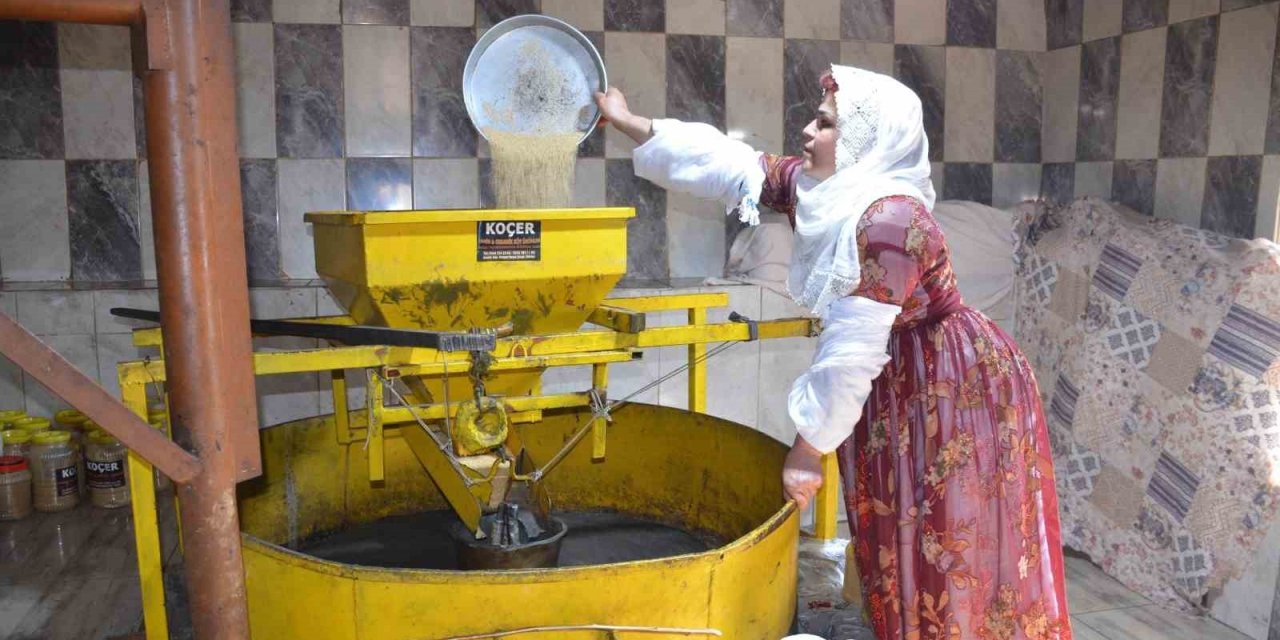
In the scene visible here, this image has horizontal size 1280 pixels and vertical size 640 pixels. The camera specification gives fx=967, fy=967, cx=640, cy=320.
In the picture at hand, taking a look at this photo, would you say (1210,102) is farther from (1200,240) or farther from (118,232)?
(118,232)

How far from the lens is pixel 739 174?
2508mm

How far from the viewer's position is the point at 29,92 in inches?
148

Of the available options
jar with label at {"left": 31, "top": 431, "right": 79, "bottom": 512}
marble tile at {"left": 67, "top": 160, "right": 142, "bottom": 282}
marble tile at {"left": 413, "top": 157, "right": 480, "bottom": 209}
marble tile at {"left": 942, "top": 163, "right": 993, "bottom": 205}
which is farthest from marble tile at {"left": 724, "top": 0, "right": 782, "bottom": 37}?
jar with label at {"left": 31, "top": 431, "right": 79, "bottom": 512}

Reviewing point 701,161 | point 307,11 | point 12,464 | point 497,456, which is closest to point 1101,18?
point 701,161

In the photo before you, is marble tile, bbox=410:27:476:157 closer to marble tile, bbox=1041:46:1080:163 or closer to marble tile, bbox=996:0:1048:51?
marble tile, bbox=996:0:1048:51

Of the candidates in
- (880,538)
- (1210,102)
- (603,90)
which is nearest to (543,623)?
(880,538)

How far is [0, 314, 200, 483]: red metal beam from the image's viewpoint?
135 cm

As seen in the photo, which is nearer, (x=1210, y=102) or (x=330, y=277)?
(x=330, y=277)

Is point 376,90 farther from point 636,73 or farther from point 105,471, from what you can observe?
point 105,471

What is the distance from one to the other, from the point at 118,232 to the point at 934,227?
328cm

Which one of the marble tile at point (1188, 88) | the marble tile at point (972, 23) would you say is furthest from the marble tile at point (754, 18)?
the marble tile at point (1188, 88)

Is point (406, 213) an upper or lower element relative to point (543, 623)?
upper

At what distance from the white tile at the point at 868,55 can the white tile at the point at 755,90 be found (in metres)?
0.32

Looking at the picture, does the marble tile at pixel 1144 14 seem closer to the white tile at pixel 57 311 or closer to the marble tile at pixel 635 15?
the marble tile at pixel 635 15
